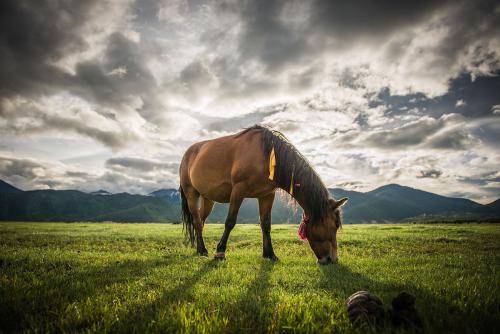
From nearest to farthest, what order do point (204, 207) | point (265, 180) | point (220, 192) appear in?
point (265, 180) < point (220, 192) < point (204, 207)

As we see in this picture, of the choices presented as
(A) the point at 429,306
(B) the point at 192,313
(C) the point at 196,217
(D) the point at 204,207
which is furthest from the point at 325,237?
(D) the point at 204,207

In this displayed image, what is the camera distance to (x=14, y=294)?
347cm

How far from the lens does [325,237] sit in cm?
669

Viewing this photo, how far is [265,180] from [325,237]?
7.29 feet

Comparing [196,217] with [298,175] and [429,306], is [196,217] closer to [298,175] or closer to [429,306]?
[298,175]

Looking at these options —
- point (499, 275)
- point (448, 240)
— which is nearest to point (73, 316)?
point (499, 275)

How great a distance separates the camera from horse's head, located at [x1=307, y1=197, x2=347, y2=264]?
666 centimetres

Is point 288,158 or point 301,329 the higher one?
point 288,158

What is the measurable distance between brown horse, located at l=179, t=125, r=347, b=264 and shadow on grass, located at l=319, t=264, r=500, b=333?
1.55 metres

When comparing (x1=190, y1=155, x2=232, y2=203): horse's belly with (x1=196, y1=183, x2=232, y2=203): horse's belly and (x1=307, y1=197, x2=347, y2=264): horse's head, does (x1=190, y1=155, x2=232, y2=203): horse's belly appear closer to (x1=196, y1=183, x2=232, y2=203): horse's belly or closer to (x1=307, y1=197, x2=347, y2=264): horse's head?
(x1=196, y1=183, x2=232, y2=203): horse's belly

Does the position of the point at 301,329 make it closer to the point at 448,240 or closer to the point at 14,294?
the point at 14,294

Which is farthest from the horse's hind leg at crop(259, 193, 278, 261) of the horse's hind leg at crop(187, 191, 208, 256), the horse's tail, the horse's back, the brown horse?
the horse's tail

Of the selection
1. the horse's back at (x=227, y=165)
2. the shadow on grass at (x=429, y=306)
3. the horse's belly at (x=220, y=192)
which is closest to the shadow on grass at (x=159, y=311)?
the shadow on grass at (x=429, y=306)

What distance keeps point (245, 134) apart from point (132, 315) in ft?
20.2
